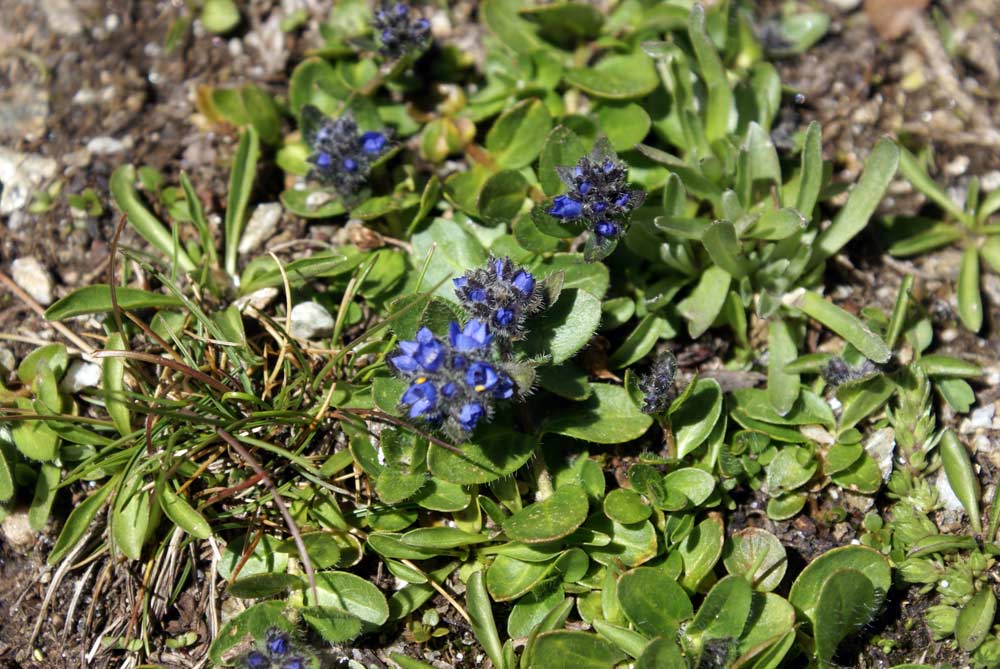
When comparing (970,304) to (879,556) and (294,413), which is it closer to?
(879,556)

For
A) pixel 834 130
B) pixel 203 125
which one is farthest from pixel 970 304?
pixel 203 125

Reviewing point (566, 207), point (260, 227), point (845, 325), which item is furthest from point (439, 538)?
point (845, 325)

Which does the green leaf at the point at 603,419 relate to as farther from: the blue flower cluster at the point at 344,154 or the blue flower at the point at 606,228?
the blue flower cluster at the point at 344,154

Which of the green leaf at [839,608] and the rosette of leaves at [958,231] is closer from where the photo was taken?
the green leaf at [839,608]

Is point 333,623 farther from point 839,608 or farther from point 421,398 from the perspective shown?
point 839,608

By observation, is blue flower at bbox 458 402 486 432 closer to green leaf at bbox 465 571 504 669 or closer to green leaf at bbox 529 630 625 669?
green leaf at bbox 465 571 504 669

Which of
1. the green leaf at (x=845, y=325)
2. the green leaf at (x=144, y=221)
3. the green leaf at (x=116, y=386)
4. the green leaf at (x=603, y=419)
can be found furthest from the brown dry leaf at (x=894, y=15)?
the green leaf at (x=116, y=386)
